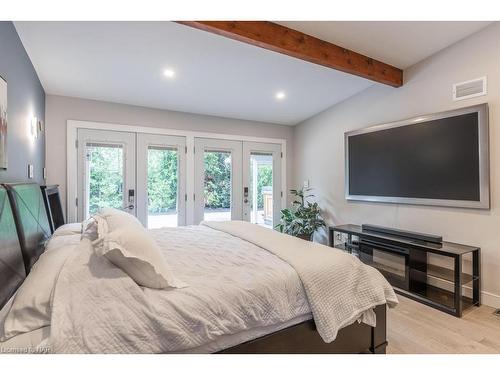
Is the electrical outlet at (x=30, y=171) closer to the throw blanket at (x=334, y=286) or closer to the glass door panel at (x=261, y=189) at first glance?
the throw blanket at (x=334, y=286)

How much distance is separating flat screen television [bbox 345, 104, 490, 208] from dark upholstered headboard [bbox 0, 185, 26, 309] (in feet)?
11.7

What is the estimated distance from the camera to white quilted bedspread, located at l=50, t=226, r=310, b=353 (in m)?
0.97

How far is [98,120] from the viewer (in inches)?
139

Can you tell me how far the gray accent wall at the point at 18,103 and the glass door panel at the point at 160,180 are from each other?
1244 millimetres

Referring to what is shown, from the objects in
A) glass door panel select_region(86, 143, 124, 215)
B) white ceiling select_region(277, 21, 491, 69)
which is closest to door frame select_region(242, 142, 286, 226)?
glass door panel select_region(86, 143, 124, 215)

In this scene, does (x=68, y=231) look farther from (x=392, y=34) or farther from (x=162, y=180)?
(x=392, y=34)

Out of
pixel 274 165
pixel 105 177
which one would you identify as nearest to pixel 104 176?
pixel 105 177

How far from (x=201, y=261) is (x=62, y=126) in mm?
2973

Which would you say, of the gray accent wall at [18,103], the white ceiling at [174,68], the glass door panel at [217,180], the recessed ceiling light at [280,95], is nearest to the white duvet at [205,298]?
the gray accent wall at [18,103]

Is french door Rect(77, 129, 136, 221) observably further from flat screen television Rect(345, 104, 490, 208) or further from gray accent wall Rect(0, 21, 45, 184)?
flat screen television Rect(345, 104, 490, 208)

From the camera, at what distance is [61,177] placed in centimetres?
337

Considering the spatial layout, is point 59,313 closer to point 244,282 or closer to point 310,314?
point 244,282

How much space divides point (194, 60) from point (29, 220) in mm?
2071

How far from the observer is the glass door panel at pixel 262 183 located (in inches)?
183
